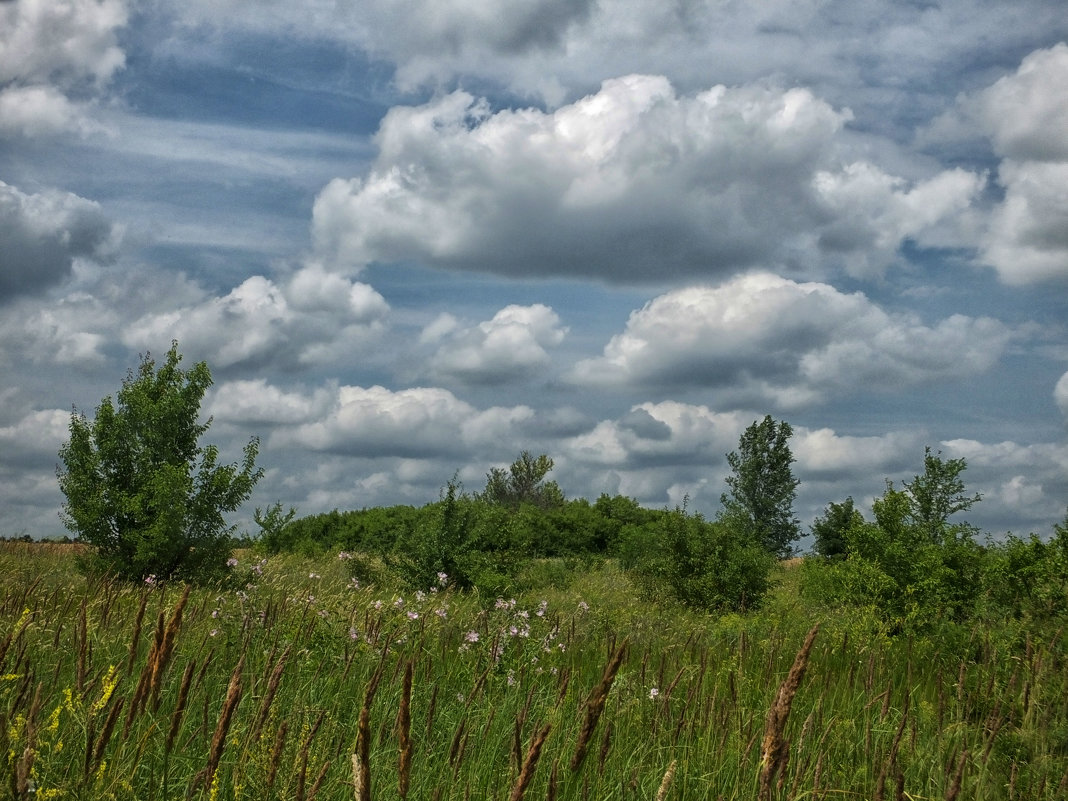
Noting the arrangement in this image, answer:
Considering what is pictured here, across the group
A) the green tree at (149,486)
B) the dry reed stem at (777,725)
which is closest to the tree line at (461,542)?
the green tree at (149,486)

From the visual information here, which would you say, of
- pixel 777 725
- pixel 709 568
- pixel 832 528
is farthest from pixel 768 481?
pixel 777 725

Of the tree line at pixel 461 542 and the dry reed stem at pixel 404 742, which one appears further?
the tree line at pixel 461 542

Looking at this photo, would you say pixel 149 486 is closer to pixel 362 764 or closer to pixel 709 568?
pixel 709 568

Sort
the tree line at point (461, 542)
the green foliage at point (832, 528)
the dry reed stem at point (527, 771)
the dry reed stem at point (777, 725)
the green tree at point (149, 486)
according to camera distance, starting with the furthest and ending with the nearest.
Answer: the green foliage at point (832, 528)
the green tree at point (149, 486)
the tree line at point (461, 542)
the dry reed stem at point (777, 725)
the dry reed stem at point (527, 771)

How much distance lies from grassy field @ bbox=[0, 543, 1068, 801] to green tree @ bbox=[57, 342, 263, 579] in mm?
6149

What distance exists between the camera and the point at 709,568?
1566 cm

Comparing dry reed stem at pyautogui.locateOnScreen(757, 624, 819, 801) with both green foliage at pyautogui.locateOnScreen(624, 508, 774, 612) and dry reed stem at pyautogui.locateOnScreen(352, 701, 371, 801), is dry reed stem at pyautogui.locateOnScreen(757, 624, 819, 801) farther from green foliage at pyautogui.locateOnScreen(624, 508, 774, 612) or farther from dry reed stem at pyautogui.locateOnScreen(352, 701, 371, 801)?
green foliage at pyautogui.locateOnScreen(624, 508, 774, 612)

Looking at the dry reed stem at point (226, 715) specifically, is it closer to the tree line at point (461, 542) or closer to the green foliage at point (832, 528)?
the tree line at point (461, 542)

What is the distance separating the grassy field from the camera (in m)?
2.28

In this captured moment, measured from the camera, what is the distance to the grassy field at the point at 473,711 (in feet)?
7.47

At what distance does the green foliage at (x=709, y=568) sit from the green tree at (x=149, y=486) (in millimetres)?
7855

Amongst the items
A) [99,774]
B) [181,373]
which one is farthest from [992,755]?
[181,373]

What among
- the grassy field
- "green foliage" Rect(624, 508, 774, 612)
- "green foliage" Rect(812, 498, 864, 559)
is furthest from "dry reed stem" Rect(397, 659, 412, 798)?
"green foliage" Rect(812, 498, 864, 559)

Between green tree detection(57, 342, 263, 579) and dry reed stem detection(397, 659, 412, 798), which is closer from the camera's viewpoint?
dry reed stem detection(397, 659, 412, 798)
